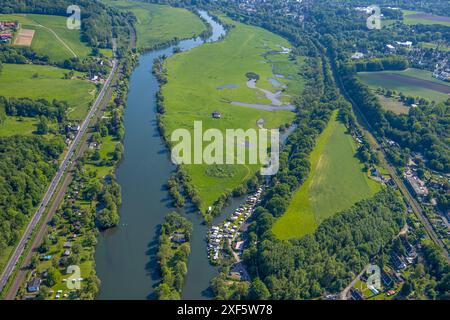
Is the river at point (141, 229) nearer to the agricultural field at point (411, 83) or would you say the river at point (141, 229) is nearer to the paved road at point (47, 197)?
the paved road at point (47, 197)

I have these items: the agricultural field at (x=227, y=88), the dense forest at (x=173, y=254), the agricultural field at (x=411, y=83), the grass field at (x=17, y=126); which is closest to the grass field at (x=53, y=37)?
→ the agricultural field at (x=227, y=88)

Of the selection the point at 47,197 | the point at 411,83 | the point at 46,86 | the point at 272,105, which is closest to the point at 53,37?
the point at 46,86

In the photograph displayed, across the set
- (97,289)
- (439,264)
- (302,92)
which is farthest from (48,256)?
(302,92)

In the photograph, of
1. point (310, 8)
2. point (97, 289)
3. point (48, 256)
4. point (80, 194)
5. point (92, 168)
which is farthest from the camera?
point (310, 8)

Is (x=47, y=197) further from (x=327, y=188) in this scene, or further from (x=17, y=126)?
(x=327, y=188)

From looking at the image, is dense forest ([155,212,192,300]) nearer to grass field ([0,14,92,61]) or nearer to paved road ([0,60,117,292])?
paved road ([0,60,117,292])

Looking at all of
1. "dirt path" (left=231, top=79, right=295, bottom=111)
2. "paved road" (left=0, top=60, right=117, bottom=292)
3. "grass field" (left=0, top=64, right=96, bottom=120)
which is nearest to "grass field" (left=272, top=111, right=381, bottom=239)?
"dirt path" (left=231, top=79, right=295, bottom=111)

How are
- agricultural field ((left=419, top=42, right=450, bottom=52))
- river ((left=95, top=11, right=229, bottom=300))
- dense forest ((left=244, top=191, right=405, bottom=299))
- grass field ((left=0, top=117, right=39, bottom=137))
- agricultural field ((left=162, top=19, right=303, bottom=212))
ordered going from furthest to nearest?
agricultural field ((left=419, top=42, right=450, bottom=52)), grass field ((left=0, top=117, right=39, bottom=137)), agricultural field ((left=162, top=19, right=303, bottom=212)), river ((left=95, top=11, right=229, bottom=300)), dense forest ((left=244, top=191, right=405, bottom=299))

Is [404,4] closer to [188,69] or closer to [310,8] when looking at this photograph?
[310,8]
